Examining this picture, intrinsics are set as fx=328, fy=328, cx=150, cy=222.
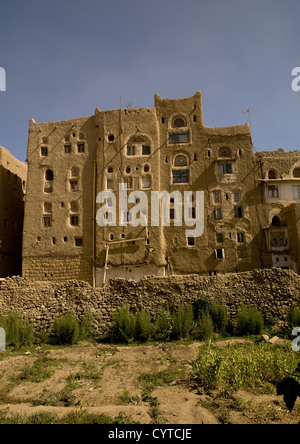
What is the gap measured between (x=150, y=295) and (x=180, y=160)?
65.4ft

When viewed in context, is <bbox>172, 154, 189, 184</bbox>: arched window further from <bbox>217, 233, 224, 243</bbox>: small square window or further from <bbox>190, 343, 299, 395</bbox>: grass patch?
<bbox>190, 343, 299, 395</bbox>: grass patch

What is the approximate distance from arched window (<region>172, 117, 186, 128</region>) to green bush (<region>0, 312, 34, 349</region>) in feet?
83.4

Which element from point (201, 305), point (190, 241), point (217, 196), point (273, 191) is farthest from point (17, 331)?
point (273, 191)

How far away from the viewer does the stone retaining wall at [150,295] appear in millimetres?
17188

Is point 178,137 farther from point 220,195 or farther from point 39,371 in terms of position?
point 39,371

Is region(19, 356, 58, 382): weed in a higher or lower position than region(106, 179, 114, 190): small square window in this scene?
lower

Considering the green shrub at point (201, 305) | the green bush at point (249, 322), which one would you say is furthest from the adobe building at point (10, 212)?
the green bush at point (249, 322)

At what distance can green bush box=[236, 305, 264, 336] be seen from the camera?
1616 centimetres

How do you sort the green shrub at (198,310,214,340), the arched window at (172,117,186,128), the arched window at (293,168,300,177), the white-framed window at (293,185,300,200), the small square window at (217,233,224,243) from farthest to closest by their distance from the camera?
the arched window at (172,117,186,128) < the arched window at (293,168,300,177) < the white-framed window at (293,185,300,200) < the small square window at (217,233,224,243) < the green shrub at (198,310,214,340)

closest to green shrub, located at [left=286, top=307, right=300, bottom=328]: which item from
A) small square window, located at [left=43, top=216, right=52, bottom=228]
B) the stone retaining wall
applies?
the stone retaining wall

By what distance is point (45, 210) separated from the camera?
3378cm

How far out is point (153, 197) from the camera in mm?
32750

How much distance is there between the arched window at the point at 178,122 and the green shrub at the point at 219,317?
23.0 m
